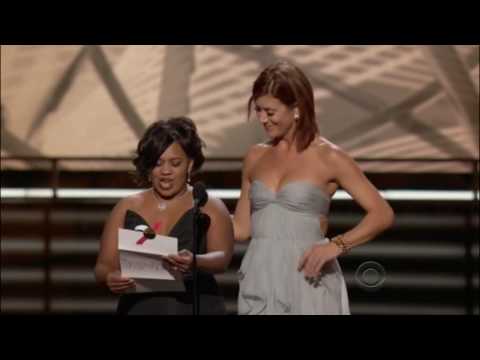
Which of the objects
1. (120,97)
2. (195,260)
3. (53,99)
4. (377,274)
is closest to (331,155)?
(195,260)

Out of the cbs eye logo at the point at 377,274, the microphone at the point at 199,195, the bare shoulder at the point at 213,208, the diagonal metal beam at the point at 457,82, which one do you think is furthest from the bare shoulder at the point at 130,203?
the diagonal metal beam at the point at 457,82

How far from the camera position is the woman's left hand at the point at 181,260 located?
11.0 ft

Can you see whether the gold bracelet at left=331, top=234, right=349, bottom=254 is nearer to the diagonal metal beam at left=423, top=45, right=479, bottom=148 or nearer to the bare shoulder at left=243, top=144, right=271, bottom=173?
the bare shoulder at left=243, top=144, right=271, bottom=173

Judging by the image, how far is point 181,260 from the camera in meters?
3.35

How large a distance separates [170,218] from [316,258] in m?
0.50

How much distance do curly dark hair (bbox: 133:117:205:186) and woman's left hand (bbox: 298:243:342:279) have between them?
1.67ft

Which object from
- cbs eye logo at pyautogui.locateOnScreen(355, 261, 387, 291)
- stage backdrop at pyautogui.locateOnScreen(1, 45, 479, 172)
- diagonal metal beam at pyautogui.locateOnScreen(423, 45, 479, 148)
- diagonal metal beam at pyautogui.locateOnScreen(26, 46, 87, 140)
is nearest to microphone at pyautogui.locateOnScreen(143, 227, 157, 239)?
cbs eye logo at pyautogui.locateOnScreen(355, 261, 387, 291)

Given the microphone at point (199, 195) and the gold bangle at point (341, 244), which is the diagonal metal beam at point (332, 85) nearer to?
the gold bangle at point (341, 244)

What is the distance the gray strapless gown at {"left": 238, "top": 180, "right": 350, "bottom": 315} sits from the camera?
347 centimetres

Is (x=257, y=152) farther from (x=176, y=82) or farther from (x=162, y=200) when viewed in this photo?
(x=176, y=82)

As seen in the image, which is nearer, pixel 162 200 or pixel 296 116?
pixel 296 116

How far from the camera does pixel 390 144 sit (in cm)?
672

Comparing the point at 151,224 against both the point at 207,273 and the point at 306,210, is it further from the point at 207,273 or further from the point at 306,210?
the point at 306,210
